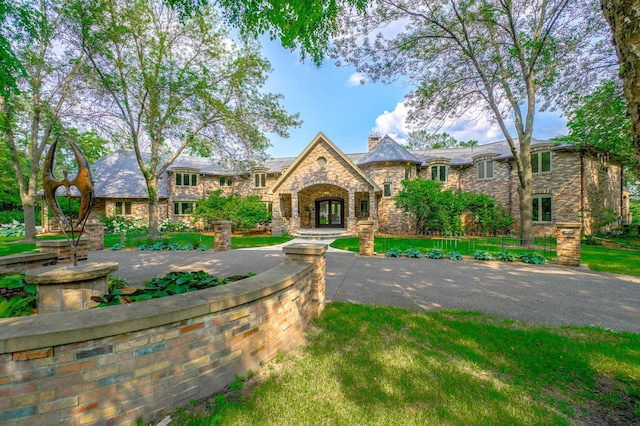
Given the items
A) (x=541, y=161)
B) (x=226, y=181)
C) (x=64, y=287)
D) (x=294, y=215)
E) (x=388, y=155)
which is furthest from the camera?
(x=226, y=181)

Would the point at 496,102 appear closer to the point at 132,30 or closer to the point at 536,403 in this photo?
the point at 536,403

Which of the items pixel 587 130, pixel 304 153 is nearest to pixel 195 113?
pixel 304 153

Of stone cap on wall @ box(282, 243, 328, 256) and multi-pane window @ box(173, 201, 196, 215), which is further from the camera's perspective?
multi-pane window @ box(173, 201, 196, 215)

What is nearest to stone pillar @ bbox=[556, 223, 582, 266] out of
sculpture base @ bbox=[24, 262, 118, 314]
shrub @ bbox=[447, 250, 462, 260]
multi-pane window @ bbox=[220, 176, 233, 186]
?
shrub @ bbox=[447, 250, 462, 260]

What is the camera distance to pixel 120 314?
2.00 metres

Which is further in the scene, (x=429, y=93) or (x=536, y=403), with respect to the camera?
(x=429, y=93)

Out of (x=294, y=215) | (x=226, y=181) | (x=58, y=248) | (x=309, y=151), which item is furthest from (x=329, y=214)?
(x=58, y=248)

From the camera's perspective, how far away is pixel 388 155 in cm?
1962

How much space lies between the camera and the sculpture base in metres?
2.90

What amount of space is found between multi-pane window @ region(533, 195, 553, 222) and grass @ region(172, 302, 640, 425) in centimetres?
1723

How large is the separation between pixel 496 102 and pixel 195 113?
16.4m

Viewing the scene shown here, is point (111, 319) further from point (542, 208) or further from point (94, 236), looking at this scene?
point (542, 208)

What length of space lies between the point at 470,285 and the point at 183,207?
23327 mm

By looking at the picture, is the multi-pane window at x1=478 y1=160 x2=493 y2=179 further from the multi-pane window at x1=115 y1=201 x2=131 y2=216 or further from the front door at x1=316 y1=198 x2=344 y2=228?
the multi-pane window at x1=115 y1=201 x2=131 y2=216
